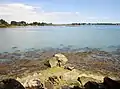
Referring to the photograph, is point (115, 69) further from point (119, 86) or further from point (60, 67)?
point (119, 86)

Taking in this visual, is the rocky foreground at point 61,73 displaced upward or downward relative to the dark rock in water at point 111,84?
downward

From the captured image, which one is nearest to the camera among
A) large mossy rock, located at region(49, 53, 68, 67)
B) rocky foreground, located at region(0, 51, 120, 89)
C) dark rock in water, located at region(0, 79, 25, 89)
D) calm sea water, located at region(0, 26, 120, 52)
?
dark rock in water, located at region(0, 79, 25, 89)

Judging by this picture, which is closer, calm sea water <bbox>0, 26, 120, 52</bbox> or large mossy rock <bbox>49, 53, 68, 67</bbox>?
large mossy rock <bbox>49, 53, 68, 67</bbox>

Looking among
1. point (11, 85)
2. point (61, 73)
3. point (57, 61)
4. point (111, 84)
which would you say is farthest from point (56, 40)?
point (11, 85)

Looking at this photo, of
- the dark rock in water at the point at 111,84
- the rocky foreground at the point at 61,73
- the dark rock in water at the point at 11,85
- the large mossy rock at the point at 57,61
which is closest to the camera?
the dark rock in water at the point at 11,85

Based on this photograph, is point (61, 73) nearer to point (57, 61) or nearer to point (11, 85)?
point (57, 61)

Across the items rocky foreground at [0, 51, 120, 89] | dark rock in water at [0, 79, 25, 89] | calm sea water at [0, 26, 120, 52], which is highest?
dark rock in water at [0, 79, 25, 89]

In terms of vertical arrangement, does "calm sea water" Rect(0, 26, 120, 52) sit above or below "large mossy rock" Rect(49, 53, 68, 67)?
below

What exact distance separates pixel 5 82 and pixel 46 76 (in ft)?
23.3

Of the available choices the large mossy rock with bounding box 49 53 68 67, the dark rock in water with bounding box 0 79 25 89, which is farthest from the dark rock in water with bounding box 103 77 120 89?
the large mossy rock with bounding box 49 53 68 67

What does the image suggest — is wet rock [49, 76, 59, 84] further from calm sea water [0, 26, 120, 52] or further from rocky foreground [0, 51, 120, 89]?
calm sea water [0, 26, 120, 52]

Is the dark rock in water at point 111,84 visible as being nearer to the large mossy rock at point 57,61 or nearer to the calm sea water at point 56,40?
the large mossy rock at point 57,61

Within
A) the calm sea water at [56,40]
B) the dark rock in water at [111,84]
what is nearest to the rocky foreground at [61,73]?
the dark rock in water at [111,84]

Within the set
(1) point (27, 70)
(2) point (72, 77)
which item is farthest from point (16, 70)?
(2) point (72, 77)
